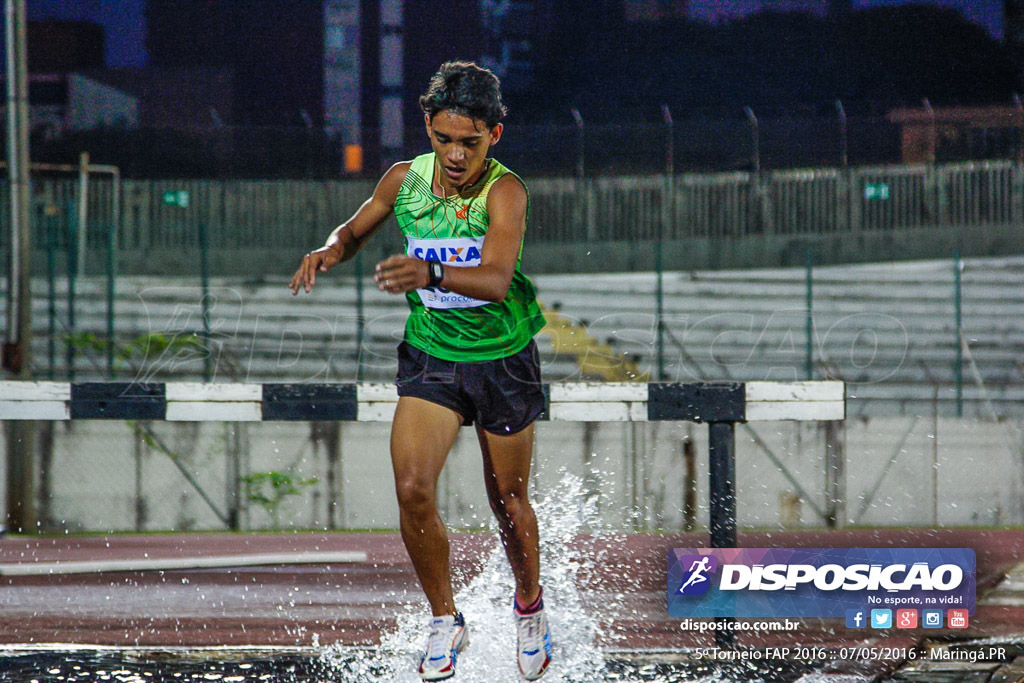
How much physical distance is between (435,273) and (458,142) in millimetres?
585

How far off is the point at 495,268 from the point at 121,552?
16.3 ft

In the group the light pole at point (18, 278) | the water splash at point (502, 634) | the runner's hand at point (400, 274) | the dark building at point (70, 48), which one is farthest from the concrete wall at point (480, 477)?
the dark building at point (70, 48)

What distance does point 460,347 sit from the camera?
Result: 3.73m

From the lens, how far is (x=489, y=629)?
4.18m

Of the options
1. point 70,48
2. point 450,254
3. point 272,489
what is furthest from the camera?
point 70,48

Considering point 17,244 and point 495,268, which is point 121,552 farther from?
point 495,268

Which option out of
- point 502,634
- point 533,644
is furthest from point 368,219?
point 502,634

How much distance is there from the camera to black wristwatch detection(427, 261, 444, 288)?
3.11 meters

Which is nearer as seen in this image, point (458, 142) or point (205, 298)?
point (458, 142)

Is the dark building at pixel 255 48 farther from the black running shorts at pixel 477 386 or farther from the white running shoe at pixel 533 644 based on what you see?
the white running shoe at pixel 533 644

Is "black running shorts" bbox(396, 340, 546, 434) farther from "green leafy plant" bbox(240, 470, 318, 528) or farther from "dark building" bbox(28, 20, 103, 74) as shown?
"dark building" bbox(28, 20, 103, 74)

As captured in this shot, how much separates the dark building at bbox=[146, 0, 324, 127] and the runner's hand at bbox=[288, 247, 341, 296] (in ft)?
41.4

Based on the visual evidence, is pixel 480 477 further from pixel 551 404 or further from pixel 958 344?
pixel 958 344

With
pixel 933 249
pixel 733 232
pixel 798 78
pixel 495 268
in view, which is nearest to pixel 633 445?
pixel 495 268
